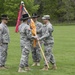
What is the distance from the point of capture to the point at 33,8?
7875cm

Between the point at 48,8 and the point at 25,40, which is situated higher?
the point at 48,8

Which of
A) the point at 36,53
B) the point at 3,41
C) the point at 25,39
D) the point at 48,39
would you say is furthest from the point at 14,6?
the point at 25,39

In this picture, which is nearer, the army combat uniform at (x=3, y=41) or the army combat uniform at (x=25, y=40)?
the army combat uniform at (x=25, y=40)

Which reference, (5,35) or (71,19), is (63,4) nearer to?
(71,19)

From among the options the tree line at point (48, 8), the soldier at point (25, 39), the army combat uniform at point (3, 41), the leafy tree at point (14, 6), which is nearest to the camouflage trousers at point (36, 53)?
the army combat uniform at point (3, 41)

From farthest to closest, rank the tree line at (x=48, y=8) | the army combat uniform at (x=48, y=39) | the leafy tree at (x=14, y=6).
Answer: the tree line at (x=48, y=8)
the leafy tree at (x=14, y=6)
the army combat uniform at (x=48, y=39)

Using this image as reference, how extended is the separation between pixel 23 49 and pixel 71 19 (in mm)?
70454

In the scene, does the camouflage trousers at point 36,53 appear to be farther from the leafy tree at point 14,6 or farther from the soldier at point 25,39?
the leafy tree at point 14,6

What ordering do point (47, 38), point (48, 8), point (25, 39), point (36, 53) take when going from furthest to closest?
point (48, 8) → point (36, 53) → point (47, 38) → point (25, 39)

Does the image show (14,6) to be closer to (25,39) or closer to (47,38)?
(47,38)

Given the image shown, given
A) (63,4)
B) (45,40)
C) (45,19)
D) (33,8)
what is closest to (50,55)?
(45,40)

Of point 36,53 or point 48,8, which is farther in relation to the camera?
point 48,8

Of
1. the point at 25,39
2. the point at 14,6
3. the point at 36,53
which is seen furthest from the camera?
the point at 14,6

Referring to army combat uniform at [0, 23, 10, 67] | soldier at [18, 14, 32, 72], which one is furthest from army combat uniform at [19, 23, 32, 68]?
army combat uniform at [0, 23, 10, 67]
